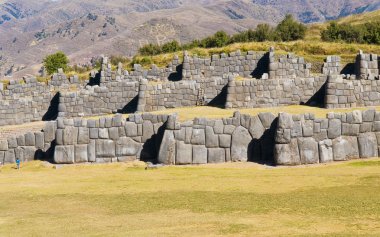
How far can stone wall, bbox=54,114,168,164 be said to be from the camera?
71.6ft

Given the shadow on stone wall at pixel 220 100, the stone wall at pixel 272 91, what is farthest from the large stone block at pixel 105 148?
the shadow on stone wall at pixel 220 100

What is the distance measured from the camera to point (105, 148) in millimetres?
21844

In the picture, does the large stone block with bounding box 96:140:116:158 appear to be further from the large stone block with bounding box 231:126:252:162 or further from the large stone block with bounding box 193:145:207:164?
the large stone block with bounding box 231:126:252:162

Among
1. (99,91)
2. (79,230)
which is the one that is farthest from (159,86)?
(79,230)

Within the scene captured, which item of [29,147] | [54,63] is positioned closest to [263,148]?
[29,147]

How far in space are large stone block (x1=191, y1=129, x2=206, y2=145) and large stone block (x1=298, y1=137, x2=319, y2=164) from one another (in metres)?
3.70

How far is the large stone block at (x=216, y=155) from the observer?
20594 millimetres

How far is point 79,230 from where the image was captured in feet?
41.9

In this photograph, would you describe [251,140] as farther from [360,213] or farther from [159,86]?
[159,86]

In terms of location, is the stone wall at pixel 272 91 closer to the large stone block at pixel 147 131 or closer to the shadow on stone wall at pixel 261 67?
the shadow on stone wall at pixel 261 67

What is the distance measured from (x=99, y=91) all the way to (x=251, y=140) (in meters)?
16.7

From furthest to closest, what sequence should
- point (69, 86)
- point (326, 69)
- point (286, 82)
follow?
point (69, 86) < point (326, 69) < point (286, 82)

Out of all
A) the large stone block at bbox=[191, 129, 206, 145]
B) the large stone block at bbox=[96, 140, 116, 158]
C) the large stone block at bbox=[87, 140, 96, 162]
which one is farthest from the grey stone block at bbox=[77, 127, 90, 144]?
the large stone block at bbox=[191, 129, 206, 145]

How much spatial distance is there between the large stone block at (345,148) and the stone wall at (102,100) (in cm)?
1693
